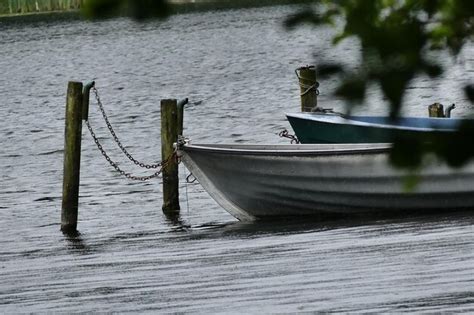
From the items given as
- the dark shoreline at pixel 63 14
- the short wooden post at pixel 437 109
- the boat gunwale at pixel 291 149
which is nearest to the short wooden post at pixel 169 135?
the boat gunwale at pixel 291 149

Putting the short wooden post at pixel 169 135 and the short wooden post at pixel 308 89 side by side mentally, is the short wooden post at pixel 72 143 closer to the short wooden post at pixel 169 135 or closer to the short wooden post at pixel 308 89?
the short wooden post at pixel 169 135

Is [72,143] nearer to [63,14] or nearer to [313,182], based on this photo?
[313,182]

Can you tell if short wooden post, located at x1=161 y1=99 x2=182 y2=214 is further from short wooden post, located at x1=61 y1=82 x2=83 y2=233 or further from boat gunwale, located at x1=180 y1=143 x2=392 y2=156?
short wooden post, located at x1=61 y1=82 x2=83 y2=233

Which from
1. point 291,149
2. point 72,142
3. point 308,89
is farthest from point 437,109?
point 72,142

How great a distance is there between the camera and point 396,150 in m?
3.43

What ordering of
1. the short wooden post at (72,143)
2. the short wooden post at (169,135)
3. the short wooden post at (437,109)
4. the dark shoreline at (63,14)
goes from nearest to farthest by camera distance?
the short wooden post at (72,143)
the short wooden post at (169,135)
the short wooden post at (437,109)
the dark shoreline at (63,14)

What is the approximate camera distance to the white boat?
16000mm

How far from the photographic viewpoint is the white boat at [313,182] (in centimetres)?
1600

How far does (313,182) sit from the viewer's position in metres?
16.5

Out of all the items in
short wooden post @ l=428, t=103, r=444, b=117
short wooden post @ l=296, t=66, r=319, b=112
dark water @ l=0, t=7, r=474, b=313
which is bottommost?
dark water @ l=0, t=7, r=474, b=313

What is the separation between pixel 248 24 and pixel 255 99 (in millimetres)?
51590

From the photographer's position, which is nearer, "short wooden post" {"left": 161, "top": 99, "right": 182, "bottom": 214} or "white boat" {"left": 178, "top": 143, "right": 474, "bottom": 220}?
"white boat" {"left": 178, "top": 143, "right": 474, "bottom": 220}

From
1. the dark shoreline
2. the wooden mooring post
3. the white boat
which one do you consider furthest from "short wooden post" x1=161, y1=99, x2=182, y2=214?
the dark shoreline

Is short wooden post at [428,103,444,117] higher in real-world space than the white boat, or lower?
higher
